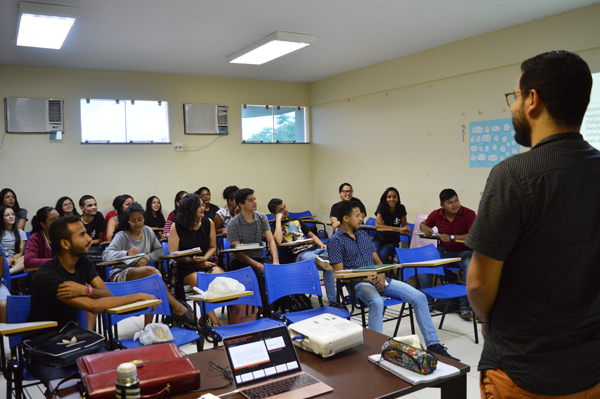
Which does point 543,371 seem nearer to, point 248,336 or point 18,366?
point 248,336

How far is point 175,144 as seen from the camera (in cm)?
829

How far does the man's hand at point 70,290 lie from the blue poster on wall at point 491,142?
501cm

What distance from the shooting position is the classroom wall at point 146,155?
284 inches

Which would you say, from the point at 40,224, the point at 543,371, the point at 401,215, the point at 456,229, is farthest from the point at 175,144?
the point at 543,371

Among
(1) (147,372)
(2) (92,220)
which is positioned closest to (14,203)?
(2) (92,220)

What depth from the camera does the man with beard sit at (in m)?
1.16

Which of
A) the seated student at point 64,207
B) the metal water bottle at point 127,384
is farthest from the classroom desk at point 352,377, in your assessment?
the seated student at point 64,207

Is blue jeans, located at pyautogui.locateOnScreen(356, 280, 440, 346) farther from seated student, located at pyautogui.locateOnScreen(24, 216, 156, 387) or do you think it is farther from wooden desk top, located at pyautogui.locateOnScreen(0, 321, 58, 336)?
wooden desk top, located at pyautogui.locateOnScreen(0, 321, 58, 336)

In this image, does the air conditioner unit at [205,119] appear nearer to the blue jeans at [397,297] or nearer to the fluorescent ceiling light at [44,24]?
the fluorescent ceiling light at [44,24]

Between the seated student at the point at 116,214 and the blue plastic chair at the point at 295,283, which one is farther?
the seated student at the point at 116,214

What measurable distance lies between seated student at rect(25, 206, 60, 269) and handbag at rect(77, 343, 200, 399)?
310cm

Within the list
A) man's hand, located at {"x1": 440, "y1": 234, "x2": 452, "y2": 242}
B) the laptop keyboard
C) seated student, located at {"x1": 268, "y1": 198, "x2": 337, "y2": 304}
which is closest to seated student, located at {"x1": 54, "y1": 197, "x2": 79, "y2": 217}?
seated student, located at {"x1": 268, "y1": 198, "x2": 337, "y2": 304}

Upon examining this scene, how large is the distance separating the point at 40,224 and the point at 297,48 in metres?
3.91

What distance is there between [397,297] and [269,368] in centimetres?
228
